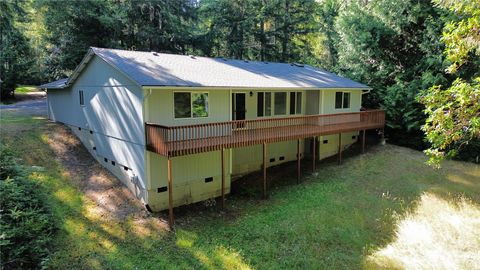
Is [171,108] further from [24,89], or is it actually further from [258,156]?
[24,89]

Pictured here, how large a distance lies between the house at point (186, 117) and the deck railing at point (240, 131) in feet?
0.12

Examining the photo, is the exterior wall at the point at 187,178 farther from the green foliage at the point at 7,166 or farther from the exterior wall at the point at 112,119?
the green foliage at the point at 7,166

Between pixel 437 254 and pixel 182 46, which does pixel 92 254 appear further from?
pixel 182 46

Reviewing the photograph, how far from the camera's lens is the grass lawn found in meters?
8.52

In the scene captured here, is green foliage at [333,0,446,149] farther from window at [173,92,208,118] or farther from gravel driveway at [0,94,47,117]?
gravel driveway at [0,94,47,117]

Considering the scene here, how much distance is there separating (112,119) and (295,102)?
30.2ft

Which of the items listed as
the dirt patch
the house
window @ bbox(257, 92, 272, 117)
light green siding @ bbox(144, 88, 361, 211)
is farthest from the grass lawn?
window @ bbox(257, 92, 272, 117)

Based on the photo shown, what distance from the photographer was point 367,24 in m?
20.0

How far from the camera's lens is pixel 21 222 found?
8242 millimetres

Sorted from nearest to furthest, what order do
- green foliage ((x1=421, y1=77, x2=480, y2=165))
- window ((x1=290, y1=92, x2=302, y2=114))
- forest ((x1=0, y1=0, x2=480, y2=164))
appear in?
green foliage ((x1=421, y1=77, x2=480, y2=165)), window ((x1=290, y1=92, x2=302, y2=114)), forest ((x1=0, y1=0, x2=480, y2=164))

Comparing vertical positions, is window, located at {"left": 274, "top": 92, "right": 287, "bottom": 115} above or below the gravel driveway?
above

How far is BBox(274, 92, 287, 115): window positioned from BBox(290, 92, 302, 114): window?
509 mm

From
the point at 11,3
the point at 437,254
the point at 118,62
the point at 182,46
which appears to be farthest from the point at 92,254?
the point at 182,46

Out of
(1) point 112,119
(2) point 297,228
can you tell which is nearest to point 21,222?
(1) point 112,119
